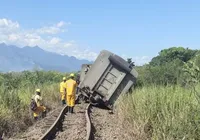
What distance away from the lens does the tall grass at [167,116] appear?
7.56 metres

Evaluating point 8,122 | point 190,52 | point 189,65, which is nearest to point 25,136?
point 8,122

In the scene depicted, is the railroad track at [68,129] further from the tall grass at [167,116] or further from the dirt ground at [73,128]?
the tall grass at [167,116]

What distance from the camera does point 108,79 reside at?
2181cm

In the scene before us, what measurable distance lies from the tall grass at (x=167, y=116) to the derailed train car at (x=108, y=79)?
887 cm

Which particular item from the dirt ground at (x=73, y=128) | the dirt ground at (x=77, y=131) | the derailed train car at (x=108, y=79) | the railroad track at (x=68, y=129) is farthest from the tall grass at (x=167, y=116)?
the derailed train car at (x=108, y=79)

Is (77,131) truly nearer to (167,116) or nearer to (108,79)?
(167,116)

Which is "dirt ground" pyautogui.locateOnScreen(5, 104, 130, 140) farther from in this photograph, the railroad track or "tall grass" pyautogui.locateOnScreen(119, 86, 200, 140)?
"tall grass" pyautogui.locateOnScreen(119, 86, 200, 140)

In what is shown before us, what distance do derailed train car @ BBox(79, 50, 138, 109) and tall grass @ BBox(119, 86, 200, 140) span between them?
29.1ft

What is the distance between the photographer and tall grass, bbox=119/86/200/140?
7.56 metres

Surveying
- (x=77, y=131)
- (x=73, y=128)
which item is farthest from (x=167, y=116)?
(x=73, y=128)

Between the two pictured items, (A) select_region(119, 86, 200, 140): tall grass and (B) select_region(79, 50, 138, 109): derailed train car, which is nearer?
(A) select_region(119, 86, 200, 140): tall grass

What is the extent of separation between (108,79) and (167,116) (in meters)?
13.2

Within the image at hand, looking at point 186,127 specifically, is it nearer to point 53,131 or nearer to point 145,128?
point 145,128

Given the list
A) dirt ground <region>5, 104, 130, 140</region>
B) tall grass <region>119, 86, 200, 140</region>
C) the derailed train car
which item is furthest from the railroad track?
the derailed train car
